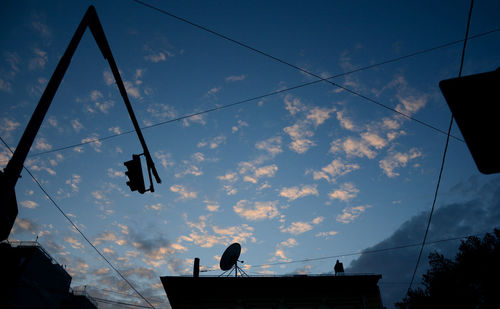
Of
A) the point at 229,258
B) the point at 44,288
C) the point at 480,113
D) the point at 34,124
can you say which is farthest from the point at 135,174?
the point at 44,288

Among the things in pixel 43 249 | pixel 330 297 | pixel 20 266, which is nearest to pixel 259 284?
pixel 330 297

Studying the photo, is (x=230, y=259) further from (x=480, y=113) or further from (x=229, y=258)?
(x=480, y=113)

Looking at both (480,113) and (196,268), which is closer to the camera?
(480,113)

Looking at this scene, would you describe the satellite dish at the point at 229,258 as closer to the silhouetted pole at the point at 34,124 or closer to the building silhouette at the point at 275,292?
the building silhouette at the point at 275,292

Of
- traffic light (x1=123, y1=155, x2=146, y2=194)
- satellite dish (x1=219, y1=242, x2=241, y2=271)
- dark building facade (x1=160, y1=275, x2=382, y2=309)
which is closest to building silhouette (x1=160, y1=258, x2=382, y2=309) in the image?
dark building facade (x1=160, y1=275, x2=382, y2=309)

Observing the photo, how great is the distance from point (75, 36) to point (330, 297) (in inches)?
728

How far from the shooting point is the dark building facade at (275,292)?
16922 millimetres

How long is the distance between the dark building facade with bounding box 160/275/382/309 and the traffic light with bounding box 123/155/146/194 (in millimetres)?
12422

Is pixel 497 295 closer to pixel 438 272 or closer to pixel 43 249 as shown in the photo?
pixel 438 272

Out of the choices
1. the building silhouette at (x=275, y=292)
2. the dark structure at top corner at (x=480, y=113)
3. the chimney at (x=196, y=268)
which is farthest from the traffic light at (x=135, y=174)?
the chimney at (x=196, y=268)

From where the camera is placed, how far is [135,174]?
645 centimetres

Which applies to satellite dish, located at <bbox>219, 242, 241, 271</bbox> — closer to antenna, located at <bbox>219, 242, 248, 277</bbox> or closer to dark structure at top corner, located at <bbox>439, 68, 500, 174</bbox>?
antenna, located at <bbox>219, 242, 248, 277</bbox>

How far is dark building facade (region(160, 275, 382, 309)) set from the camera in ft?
55.5

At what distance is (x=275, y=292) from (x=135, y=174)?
14.3 metres
